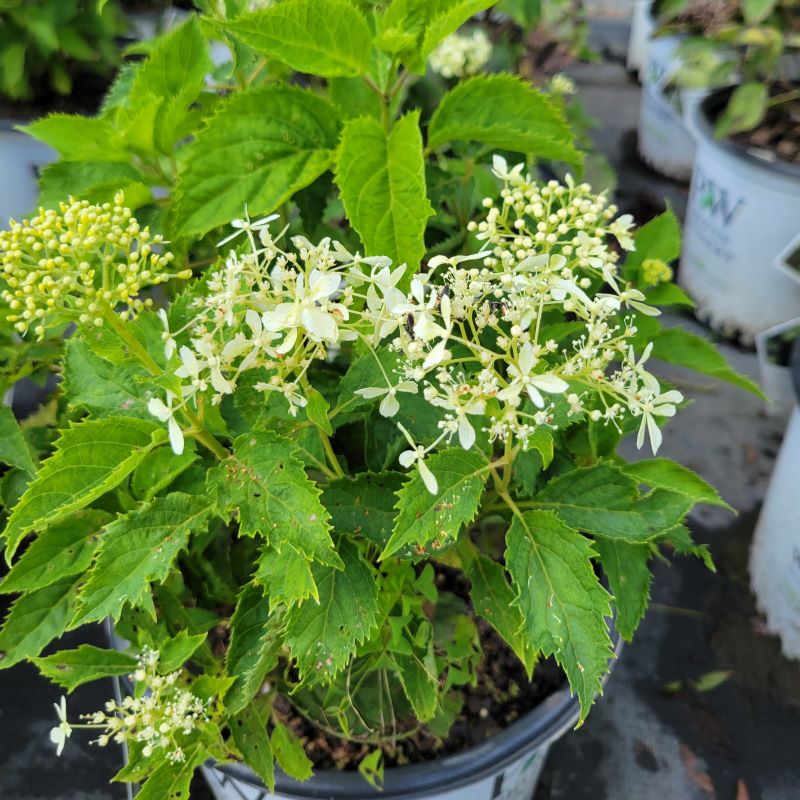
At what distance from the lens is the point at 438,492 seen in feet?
2.28

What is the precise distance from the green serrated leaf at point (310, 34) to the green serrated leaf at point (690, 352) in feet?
1.57

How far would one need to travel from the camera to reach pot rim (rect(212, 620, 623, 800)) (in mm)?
898

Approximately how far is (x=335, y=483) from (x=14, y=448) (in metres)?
0.40

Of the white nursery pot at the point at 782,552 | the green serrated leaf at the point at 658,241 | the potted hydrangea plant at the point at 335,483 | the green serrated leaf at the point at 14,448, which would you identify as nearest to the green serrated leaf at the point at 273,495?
the potted hydrangea plant at the point at 335,483

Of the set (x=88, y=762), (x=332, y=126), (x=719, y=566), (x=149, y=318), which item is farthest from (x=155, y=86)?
(x=719, y=566)

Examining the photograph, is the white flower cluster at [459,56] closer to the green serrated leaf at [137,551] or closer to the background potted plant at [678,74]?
the background potted plant at [678,74]

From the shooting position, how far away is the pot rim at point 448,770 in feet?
2.95

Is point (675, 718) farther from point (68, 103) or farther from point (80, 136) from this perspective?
point (68, 103)

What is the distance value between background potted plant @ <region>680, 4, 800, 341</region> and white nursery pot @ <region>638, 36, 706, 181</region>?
308 mm

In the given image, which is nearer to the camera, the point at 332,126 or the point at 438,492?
the point at 438,492

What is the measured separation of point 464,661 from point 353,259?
0.54 m

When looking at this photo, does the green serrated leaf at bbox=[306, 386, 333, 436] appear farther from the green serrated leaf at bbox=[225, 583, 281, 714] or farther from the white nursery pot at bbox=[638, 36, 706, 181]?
the white nursery pot at bbox=[638, 36, 706, 181]

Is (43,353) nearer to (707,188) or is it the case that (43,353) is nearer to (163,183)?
(163,183)

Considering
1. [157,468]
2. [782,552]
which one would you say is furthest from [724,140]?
[157,468]
